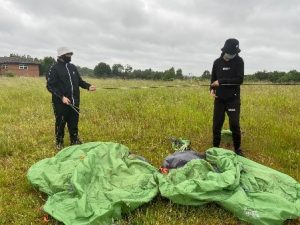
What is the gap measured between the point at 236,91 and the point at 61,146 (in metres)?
3.45

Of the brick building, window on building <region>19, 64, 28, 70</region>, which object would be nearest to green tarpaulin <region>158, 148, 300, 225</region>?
the brick building

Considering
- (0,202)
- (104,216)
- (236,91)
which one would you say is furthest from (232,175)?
(0,202)

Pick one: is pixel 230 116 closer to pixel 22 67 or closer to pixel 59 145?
pixel 59 145

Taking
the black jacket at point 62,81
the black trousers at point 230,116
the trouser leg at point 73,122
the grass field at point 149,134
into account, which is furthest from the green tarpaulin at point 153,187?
the black jacket at point 62,81

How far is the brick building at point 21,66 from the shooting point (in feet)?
220

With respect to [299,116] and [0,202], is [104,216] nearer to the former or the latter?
[0,202]

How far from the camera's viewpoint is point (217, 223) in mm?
4547

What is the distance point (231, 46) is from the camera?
→ 6.44m

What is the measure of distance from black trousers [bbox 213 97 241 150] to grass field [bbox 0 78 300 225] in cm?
48

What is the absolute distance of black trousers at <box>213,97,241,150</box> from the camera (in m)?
6.73

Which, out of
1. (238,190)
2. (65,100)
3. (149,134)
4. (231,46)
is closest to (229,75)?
(231,46)

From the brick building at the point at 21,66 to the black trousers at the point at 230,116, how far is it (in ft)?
209

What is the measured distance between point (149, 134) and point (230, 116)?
218cm

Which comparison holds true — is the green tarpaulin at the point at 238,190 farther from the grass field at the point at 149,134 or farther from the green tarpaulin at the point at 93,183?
the green tarpaulin at the point at 93,183
